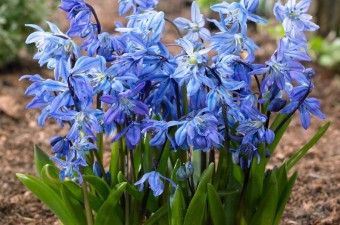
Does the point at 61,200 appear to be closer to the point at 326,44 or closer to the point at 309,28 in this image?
the point at 309,28

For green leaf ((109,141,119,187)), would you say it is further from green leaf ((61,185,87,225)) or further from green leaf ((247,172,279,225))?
green leaf ((247,172,279,225))

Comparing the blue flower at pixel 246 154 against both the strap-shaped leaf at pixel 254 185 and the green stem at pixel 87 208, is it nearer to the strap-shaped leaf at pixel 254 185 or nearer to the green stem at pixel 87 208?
the strap-shaped leaf at pixel 254 185

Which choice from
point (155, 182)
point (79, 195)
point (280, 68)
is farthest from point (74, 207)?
point (280, 68)

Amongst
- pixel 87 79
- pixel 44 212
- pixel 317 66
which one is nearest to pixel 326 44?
pixel 317 66

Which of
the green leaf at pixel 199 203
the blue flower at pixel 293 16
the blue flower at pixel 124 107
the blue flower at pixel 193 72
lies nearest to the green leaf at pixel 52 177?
the blue flower at pixel 124 107

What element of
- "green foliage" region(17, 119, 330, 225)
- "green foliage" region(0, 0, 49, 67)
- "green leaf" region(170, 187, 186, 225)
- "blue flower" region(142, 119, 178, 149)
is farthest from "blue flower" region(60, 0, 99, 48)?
"green foliage" region(0, 0, 49, 67)

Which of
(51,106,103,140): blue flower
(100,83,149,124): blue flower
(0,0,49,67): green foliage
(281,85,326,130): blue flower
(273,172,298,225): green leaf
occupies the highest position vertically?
(100,83,149,124): blue flower

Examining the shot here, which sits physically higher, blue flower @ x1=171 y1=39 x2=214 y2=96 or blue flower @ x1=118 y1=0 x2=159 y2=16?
blue flower @ x1=118 y1=0 x2=159 y2=16
